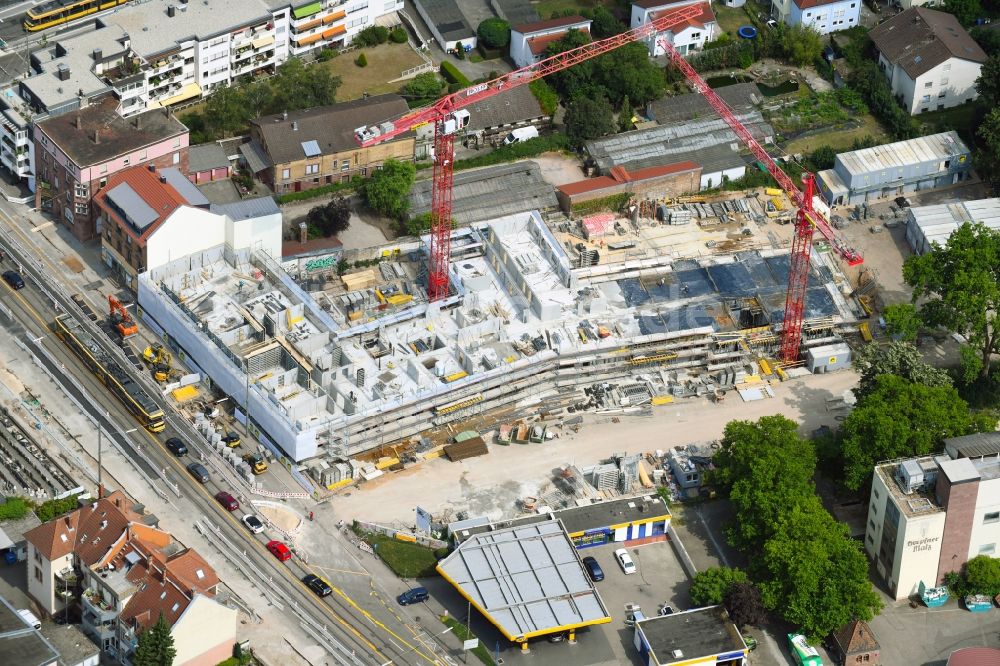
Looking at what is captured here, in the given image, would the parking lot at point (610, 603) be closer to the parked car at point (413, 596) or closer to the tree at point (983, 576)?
the parked car at point (413, 596)

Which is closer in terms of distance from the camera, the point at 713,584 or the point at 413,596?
the point at 713,584

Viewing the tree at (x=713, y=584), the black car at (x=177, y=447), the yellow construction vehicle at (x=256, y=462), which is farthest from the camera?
the black car at (x=177, y=447)

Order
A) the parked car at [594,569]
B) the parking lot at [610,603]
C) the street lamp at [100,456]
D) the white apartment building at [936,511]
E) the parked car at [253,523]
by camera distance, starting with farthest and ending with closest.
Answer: the street lamp at [100,456]
the parked car at [253,523]
the parked car at [594,569]
the white apartment building at [936,511]
the parking lot at [610,603]

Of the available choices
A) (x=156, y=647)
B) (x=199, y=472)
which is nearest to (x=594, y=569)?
(x=199, y=472)

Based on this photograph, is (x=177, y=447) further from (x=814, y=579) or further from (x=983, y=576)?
(x=983, y=576)

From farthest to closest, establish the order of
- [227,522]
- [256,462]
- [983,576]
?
1. [256,462]
2. [227,522]
3. [983,576]

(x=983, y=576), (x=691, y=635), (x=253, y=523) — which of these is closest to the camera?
(x=691, y=635)

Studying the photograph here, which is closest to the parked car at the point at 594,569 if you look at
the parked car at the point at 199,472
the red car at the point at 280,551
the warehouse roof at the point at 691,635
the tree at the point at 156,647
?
the warehouse roof at the point at 691,635

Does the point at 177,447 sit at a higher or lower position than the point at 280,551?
higher
